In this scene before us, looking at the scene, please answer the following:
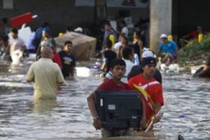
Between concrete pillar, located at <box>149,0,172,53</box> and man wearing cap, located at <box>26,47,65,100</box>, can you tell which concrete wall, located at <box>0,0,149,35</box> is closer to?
concrete pillar, located at <box>149,0,172,53</box>

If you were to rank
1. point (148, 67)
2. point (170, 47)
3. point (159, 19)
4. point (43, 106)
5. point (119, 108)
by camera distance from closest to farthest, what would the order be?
point (119, 108) → point (148, 67) → point (43, 106) → point (170, 47) → point (159, 19)

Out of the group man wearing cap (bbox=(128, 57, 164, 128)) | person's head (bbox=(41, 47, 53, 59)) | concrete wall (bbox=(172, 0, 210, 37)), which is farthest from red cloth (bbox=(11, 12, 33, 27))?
man wearing cap (bbox=(128, 57, 164, 128))

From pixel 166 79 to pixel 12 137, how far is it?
12.5 m

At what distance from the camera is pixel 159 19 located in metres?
37.3

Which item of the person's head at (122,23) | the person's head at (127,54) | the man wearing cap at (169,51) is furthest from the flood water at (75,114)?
A: the person's head at (122,23)

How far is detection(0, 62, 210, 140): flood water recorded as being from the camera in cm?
1404

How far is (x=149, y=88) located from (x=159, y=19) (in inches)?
998

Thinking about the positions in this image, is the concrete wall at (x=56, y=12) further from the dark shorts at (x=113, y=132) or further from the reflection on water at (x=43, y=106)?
the dark shorts at (x=113, y=132)

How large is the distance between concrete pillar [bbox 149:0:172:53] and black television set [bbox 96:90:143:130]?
2608 centimetres

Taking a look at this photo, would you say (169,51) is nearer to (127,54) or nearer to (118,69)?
(127,54)

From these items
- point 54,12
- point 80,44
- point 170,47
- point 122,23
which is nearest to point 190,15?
point 122,23

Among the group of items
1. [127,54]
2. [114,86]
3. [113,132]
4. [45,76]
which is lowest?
[45,76]

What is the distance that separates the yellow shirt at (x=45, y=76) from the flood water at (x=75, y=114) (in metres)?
0.30

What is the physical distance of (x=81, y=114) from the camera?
1681 cm
